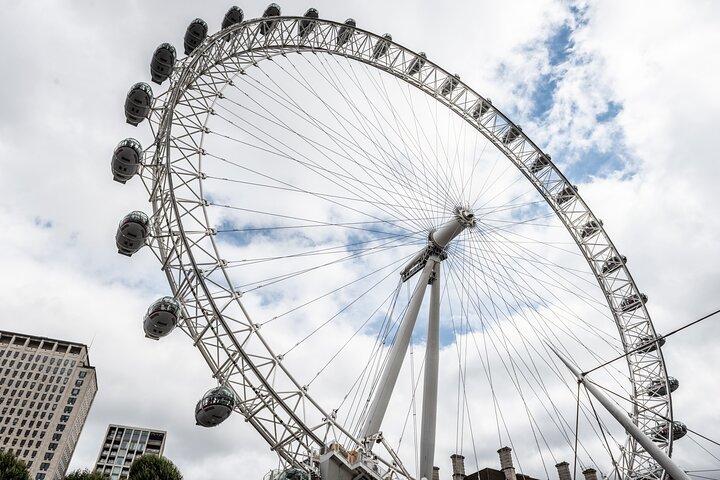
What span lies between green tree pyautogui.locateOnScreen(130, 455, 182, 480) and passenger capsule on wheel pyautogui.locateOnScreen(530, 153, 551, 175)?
31.6 meters

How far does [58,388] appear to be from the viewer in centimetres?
10756

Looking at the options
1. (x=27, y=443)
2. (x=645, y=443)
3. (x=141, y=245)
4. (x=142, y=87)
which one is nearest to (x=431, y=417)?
(x=645, y=443)

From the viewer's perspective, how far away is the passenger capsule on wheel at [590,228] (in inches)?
1399

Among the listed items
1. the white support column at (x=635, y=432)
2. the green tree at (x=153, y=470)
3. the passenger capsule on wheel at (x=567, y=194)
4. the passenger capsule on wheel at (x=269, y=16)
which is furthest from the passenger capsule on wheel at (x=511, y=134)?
the green tree at (x=153, y=470)

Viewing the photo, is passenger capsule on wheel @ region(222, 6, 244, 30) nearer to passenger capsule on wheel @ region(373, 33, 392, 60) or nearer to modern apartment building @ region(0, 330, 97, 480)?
passenger capsule on wheel @ region(373, 33, 392, 60)

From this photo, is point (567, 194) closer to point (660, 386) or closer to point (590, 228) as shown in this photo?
point (590, 228)

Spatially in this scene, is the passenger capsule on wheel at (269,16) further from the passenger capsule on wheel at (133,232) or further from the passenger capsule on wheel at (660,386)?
the passenger capsule on wheel at (660,386)

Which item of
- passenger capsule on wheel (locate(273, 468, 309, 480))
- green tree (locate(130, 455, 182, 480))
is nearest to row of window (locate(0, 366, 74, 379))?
green tree (locate(130, 455, 182, 480))

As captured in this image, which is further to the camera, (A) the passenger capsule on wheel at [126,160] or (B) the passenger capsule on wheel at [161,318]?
(A) the passenger capsule on wheel at [126,160]

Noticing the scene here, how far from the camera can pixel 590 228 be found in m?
35.8

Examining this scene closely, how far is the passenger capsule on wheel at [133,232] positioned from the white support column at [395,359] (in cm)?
1019

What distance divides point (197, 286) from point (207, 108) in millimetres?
8528

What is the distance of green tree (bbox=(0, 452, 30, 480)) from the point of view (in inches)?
1255

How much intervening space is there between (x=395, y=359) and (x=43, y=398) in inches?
4306
